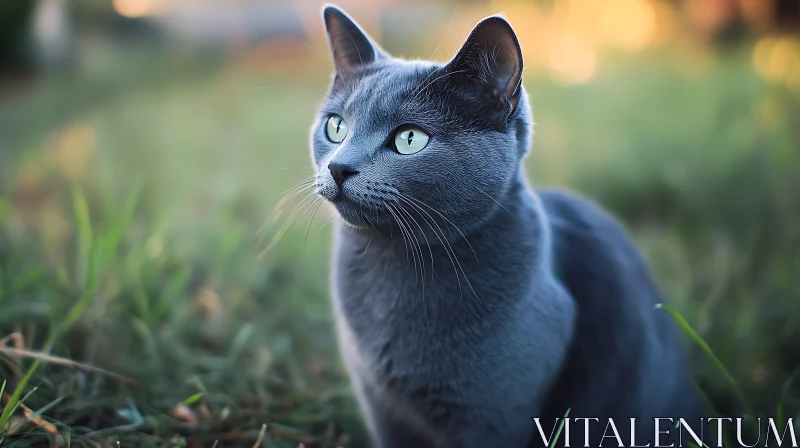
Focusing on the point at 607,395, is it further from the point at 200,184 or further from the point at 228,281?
the point at 200,184

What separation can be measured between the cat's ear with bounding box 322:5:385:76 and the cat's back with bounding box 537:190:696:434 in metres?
0.56

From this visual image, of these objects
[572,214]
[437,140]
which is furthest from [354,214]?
[572,214]

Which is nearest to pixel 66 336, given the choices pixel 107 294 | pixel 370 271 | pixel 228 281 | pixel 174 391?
pixel 107 294

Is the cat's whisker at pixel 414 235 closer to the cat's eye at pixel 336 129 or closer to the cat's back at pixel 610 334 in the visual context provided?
the cat's eye at pixel 336 129

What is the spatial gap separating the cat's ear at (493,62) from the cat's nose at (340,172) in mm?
265

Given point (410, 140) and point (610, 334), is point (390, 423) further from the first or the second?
point (410, 140)

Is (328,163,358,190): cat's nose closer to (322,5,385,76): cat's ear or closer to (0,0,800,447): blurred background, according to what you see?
(0,0,800,447): blurred background

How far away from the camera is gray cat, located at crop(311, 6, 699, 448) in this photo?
1030 millimetres

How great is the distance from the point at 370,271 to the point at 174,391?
628 mm

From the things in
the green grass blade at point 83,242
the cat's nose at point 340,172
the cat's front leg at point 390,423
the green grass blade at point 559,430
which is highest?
the cat's nose at point 340,172

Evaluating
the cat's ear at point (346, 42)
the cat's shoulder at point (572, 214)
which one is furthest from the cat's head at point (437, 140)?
the cat's shoulder at point (572, 214)

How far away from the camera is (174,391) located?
1404mm

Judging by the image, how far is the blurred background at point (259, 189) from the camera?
143cm

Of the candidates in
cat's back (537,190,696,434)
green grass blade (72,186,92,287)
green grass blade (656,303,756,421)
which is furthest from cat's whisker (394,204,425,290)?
green grass blade (72,186,92,287)
